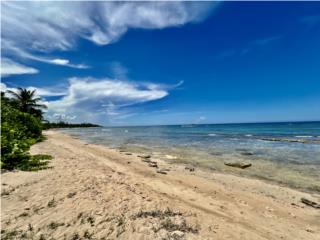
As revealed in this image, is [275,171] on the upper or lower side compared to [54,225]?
lower

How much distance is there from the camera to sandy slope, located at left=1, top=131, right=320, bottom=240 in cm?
484

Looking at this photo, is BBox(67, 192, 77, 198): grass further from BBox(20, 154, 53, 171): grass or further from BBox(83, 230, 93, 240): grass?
BBox(20, 154, 53, 171): grass

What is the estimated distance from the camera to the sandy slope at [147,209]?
4.84 m

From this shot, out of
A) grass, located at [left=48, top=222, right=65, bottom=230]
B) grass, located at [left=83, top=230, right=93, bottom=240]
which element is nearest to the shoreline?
grass, located at [left=83, top=230, right=93, bottom=240]

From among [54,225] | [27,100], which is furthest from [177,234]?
[27,100]

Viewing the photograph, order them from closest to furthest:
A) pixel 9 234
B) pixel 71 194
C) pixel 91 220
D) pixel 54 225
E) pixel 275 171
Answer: pixel 9 234
pixel 54 225
pixel 91 220
pixel 71 194
pixel 275 171

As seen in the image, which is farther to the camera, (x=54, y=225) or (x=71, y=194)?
(x=71, y=194)

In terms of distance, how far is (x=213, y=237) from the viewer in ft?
15.0

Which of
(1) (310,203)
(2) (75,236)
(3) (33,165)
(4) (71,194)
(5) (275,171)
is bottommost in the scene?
(1) (310,203)

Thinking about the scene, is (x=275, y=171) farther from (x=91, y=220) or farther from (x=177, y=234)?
(x=91, y=220)

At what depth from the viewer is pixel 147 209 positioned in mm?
5930

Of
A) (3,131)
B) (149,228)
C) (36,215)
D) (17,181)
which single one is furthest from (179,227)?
(3,131)

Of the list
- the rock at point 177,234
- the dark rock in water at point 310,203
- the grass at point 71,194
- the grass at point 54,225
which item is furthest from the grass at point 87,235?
the dark rock in water at point 310,203

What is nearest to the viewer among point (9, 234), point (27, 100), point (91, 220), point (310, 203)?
point (9, 234)
